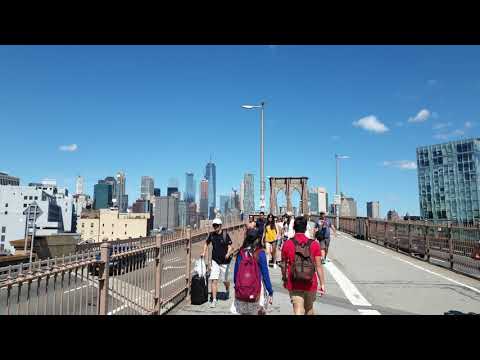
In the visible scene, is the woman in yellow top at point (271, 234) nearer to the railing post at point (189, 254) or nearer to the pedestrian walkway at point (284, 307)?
the pedestrian walkway at point (284, 307)

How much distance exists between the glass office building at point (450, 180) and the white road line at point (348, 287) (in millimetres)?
88792

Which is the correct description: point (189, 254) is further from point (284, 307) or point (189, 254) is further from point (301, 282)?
point (301, 282)

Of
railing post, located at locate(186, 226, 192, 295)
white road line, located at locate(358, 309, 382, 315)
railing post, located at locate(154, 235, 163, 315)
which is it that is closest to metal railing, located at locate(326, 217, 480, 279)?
white road line, located at locate(358, 309, 382, 315)

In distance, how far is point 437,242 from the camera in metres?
12.9

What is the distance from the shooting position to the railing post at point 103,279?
4312 mm

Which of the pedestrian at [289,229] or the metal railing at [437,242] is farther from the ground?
the pedestrian at [289,229]

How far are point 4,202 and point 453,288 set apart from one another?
354ft

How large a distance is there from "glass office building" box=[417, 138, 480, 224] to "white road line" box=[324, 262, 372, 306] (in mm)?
88792

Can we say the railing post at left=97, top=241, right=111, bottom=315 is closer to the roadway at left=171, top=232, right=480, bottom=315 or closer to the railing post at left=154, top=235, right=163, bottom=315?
the railing post at left=154, top=235, right=163, bottom=315

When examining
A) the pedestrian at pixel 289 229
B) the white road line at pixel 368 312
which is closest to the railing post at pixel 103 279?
the white road line at pixel 368 312
